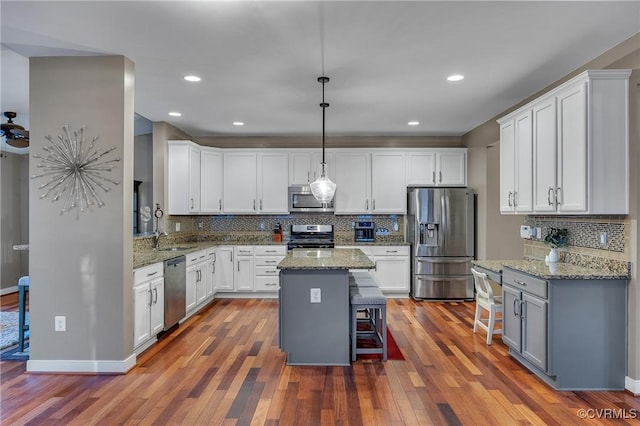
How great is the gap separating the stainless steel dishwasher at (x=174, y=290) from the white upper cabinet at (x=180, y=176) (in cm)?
127

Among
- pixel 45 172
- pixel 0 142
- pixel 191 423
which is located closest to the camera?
pixel 191 423

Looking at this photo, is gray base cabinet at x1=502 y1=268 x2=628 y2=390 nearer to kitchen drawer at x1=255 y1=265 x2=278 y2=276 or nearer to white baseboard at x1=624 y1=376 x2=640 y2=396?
white baseboard at x1=624 y1=376 x2=640 y2=396

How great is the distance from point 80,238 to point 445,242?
4688 millimetres

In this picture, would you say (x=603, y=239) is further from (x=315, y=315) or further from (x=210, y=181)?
(x=210, y=181)

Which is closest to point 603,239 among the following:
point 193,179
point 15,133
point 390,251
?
point 390,251

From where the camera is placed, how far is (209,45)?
292 cm

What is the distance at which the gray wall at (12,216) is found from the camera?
6395 mm

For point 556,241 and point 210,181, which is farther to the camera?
point 210,181

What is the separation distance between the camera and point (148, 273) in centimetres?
367

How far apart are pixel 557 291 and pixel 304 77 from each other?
2866mm

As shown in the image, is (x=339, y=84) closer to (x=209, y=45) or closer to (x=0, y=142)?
(x=209, y=45)

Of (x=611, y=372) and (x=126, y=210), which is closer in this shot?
(x=611, y=372)

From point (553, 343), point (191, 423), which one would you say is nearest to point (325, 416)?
point (191, 423)

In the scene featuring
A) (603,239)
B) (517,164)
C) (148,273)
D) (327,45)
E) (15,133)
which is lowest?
(148,273)
